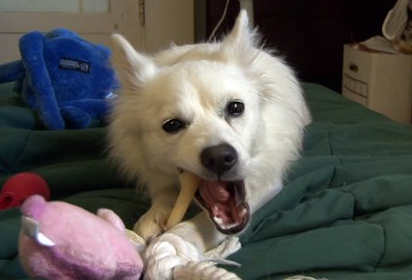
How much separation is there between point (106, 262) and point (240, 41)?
2.81 ft

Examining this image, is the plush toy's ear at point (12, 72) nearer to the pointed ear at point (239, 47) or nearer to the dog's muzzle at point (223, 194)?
the pointed ear at point (239, 47)

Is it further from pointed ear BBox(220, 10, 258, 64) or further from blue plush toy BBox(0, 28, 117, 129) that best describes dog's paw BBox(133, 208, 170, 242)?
blue plush toy BBox(0, 28, 117, 129)

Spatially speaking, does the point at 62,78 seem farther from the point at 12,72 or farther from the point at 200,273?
the point at 200,273

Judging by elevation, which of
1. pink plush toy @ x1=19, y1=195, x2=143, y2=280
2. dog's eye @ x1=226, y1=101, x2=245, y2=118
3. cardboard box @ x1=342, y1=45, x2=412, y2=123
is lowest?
cardboard box @ x1=342, y1=45, x2=412, y2=123

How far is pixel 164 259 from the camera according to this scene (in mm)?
896

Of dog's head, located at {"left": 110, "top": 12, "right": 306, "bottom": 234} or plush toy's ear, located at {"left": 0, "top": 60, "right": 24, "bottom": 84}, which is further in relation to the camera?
plush toy's ear, located at {"left": 0, "top": 60, "right": 24, "bottom": 84}

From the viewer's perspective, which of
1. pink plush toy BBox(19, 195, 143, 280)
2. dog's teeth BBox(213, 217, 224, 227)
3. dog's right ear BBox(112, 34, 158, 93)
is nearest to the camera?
pink plush toy BBox(19, 195, 143, 280)

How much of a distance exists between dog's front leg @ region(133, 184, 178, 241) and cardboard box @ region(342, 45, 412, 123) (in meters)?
2.26

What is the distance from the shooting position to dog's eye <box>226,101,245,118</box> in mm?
1254

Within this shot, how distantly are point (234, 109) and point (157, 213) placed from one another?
1.05 feet

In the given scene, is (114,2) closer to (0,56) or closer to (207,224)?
(0,56)

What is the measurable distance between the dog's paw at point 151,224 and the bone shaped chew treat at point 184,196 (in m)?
0.02

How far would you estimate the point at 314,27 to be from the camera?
391 cm

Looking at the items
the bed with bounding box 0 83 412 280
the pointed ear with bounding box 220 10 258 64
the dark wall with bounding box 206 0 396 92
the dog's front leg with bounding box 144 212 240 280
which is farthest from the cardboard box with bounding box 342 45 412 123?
the dog's front leg with bounding box 144 212 240 280
